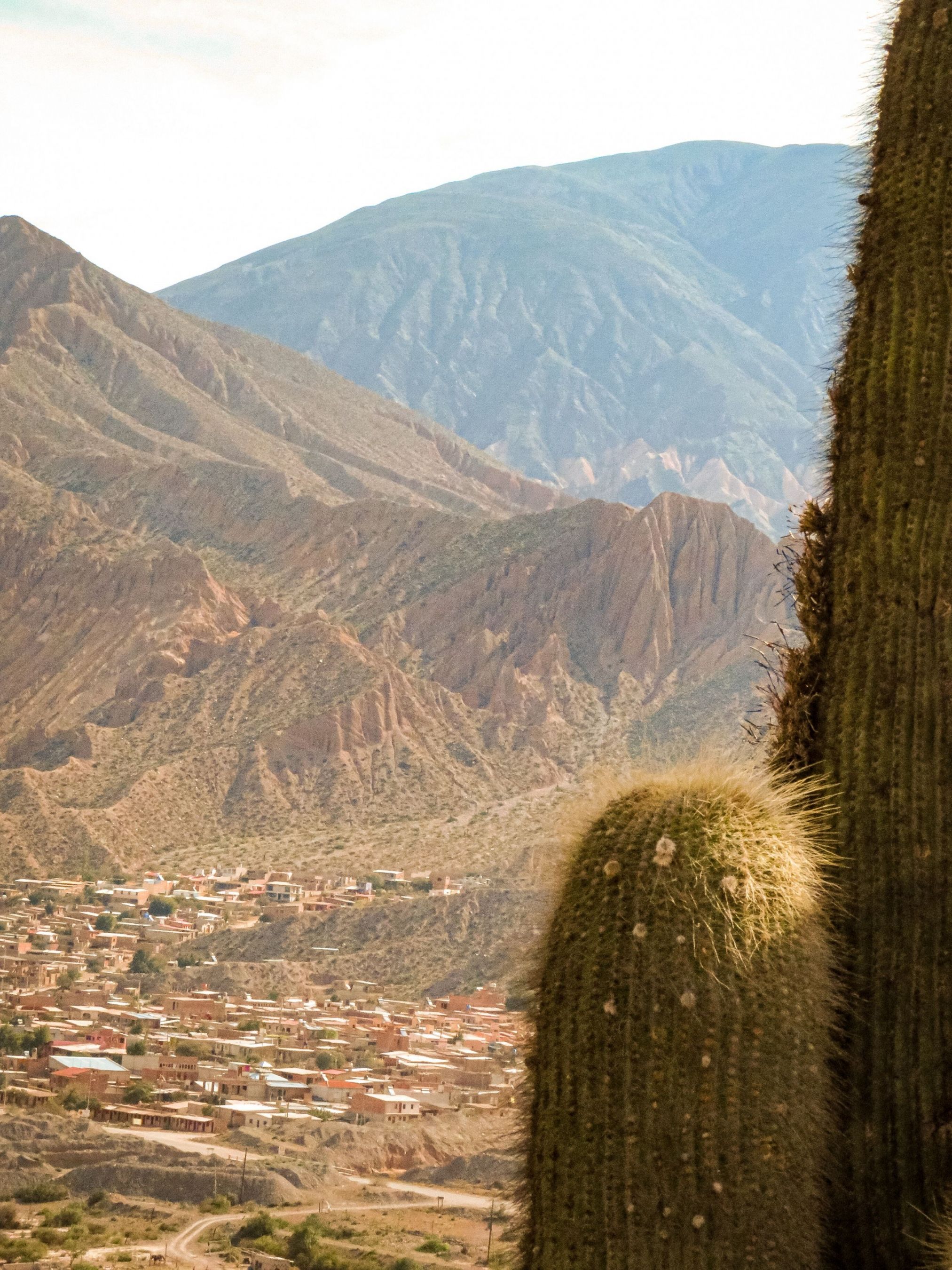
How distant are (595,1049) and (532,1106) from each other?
0.32m

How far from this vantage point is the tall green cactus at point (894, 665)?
13.8ft

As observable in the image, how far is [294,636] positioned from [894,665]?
64897 millimetres

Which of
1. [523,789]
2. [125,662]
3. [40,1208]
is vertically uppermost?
[125,662]

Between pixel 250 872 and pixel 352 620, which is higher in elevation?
pixel 352 620

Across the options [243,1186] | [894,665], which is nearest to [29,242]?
[243,1186]

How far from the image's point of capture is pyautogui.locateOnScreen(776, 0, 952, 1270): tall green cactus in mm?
4203

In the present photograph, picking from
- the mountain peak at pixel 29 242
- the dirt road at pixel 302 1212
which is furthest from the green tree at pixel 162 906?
the mountain peak at pixel 29 242

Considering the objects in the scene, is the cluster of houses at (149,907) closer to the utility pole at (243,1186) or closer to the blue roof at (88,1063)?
the blue roof at (88,1063)

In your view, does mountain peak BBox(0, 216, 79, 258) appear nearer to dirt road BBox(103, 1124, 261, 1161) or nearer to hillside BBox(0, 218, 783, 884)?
hillside BBox(0, 218, 783, 884)

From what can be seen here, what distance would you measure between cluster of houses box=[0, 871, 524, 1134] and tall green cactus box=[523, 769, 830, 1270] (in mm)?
24880

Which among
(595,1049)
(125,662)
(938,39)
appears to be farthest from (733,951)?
(125,662)

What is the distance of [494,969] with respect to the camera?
44594 mm

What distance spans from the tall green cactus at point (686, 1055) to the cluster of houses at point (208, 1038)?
2488cm

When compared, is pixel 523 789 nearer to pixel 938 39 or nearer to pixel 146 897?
pixel 146 897
